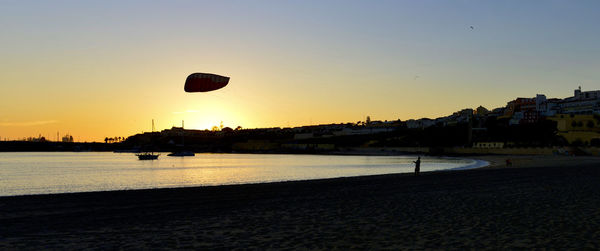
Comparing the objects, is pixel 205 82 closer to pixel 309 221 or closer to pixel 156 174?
pixel 156 174

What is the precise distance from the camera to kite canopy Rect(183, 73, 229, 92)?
66.1 m

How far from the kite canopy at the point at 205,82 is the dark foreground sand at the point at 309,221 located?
44.0 m

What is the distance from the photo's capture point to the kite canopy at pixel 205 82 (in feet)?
217

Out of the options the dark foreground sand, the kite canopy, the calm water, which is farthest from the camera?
the kite canopy

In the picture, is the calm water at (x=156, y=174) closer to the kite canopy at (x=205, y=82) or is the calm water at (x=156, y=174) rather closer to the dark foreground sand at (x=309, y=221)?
the kite canopy at (x=205, y=82)

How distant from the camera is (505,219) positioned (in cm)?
1429

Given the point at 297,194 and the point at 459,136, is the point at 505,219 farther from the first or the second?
the point at 459,136

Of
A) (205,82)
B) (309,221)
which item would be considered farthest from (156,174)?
(309,221)

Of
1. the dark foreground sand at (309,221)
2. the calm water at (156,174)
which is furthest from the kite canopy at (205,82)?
the dark foreground sand at (309,221)

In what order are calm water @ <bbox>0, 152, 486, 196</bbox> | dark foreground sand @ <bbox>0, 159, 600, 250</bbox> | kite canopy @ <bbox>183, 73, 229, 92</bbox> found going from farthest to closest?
kite canopy @ <bbox>183, 73, 229, 92</bbox> < calm water @ <bbox>0, 152, 486, 196</bbox> < dark foreground sand @ <bbox>0, 159, 600, 250</bbox>

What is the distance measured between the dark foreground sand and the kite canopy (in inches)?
1730

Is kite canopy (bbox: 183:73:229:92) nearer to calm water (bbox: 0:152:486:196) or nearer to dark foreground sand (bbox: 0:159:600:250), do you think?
calm water (bbox: 0:152:486:196)

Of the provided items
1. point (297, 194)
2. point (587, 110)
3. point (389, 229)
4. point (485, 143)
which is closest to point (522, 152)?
point (485, 143)

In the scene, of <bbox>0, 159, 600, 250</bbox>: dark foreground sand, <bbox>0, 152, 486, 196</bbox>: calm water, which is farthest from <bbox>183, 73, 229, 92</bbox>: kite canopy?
<bbox>0, 159, 600, 250</bbox>: dark foreground sand
